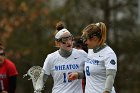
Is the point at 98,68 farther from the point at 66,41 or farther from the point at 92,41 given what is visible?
the point at 66,41

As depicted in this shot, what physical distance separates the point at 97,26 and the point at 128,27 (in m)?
14.1

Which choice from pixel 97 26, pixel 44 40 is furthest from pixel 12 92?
pixel 44 40

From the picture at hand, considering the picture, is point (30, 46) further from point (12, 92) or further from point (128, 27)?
point (12, 92)

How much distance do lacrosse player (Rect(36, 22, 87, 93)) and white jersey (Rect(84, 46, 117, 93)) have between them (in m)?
0.89

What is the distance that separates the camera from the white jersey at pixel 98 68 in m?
9.95

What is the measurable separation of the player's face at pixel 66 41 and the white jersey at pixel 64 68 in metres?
0.19

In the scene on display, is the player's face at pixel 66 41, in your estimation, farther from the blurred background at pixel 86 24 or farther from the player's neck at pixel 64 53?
the blurred background at pixel 86 24

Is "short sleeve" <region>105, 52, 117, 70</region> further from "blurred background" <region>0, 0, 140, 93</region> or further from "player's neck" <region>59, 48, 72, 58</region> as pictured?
"blurred background" <region>0, 0, 140, 93</region>

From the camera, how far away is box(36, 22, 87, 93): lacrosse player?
437 inches

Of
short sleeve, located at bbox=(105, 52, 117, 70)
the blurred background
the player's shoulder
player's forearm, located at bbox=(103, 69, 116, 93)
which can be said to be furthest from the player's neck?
the blurred background

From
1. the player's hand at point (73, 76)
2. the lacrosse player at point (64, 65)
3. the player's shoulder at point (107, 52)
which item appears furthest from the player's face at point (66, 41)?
the player's shoulder at point (107, 52)

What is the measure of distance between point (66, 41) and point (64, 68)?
43 cm

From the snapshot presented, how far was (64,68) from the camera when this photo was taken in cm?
1112

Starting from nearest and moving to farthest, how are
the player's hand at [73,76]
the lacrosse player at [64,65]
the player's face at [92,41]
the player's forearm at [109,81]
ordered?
1. the player's forearm at [109,81]
2. the player's face at [92,41]
3. the player's hand at [73,76]
4. the lacrosse player at [64,65]
